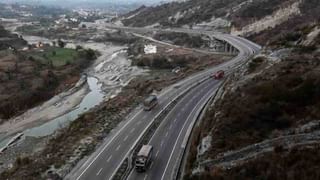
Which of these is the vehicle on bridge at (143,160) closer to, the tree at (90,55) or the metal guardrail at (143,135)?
the metal guardrail at (143,135)

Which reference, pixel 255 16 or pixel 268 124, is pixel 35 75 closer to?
pixel 255 16

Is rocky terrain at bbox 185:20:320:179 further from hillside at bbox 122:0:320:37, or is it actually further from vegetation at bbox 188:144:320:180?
hillside at bbox 122:0:320:37

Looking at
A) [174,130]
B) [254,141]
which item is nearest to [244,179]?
[254,141]

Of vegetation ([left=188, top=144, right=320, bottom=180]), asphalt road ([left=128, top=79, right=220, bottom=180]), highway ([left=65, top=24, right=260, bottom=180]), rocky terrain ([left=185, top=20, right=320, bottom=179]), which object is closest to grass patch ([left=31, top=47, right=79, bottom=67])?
highway ([left=65, top=24, right=260, bottom=180])

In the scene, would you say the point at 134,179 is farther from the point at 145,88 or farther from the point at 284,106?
the point at 145,88

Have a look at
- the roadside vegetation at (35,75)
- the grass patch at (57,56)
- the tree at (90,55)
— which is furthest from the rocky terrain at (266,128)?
the tree at (90,55)

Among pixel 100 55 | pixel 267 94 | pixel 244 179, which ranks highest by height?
pixel 267 94

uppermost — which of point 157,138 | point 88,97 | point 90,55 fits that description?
point 157,138

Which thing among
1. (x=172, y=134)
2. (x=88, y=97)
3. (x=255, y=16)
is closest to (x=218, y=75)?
(x=88, y=97)
